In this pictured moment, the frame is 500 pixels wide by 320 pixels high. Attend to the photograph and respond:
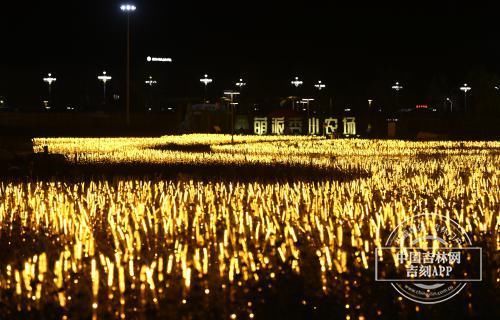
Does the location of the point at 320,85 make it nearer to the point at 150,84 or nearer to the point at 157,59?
the point at 150,84

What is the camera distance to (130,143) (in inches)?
1636

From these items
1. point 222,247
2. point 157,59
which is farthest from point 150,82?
point 222,247

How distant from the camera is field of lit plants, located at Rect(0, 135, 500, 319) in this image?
26.1 ft

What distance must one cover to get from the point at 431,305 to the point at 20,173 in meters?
17.3

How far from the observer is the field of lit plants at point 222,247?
7.95m

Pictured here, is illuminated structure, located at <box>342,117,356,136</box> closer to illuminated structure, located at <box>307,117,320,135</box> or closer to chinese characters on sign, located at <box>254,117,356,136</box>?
chinese characters on sign, located at <box>254,117,356,136</box>

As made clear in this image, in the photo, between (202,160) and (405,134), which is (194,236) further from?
(405,134)

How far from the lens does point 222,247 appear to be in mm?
9945

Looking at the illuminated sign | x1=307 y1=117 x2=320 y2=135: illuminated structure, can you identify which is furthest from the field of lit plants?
the illuminated sign

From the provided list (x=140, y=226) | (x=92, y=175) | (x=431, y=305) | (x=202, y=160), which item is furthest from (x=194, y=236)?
(x=202, y=160)

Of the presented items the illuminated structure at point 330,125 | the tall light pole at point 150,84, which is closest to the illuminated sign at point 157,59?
the tall light pole at point 150,84

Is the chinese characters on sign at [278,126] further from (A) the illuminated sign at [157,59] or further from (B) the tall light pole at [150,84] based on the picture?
(A) the illuminated sign at [157,59]

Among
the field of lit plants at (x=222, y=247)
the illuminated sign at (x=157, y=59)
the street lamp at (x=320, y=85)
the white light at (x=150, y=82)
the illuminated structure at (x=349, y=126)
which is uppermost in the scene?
the illuminated sign at (x=157, y=59)

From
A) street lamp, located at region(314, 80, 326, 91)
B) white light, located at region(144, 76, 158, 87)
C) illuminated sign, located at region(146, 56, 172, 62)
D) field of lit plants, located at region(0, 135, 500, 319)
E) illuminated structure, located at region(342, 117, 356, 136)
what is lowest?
field of lit plants, located at region(0, 135, 500, 319)
